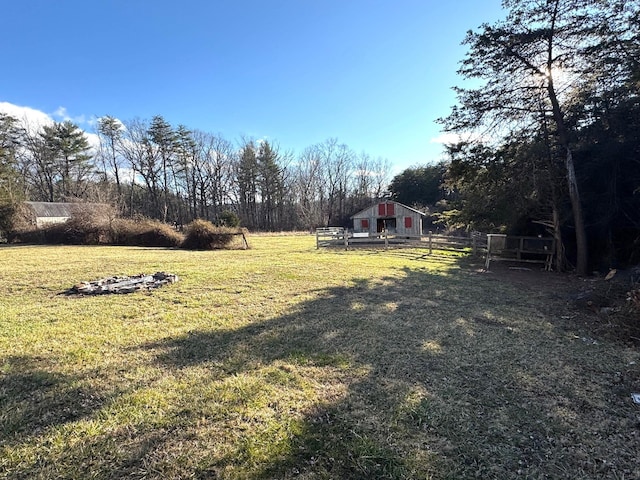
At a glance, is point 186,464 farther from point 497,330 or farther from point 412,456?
point 497,330

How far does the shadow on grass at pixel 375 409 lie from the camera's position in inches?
86.4

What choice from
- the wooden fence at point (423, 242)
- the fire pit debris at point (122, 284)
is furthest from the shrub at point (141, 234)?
the fire pit debris at point (122, 284)

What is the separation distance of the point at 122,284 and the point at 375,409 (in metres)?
6.31

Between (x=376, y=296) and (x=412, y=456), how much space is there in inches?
191

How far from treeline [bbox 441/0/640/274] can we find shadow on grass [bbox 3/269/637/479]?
24.3 ft

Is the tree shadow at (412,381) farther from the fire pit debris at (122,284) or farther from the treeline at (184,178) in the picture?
the treeline at (184,178)

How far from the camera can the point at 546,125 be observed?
10922 millimetres

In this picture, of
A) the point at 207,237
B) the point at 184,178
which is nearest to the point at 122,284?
the point at 207,237

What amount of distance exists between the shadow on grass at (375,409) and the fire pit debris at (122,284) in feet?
10.7

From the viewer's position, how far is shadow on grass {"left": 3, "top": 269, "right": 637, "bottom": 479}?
7.20 ft

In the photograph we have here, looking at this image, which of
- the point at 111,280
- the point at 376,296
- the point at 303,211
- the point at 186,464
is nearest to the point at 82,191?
the point at 303,211

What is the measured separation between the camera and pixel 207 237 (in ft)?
57.8

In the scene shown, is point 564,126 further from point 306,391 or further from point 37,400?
point 37,400

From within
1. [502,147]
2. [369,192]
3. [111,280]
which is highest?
[369,192]
